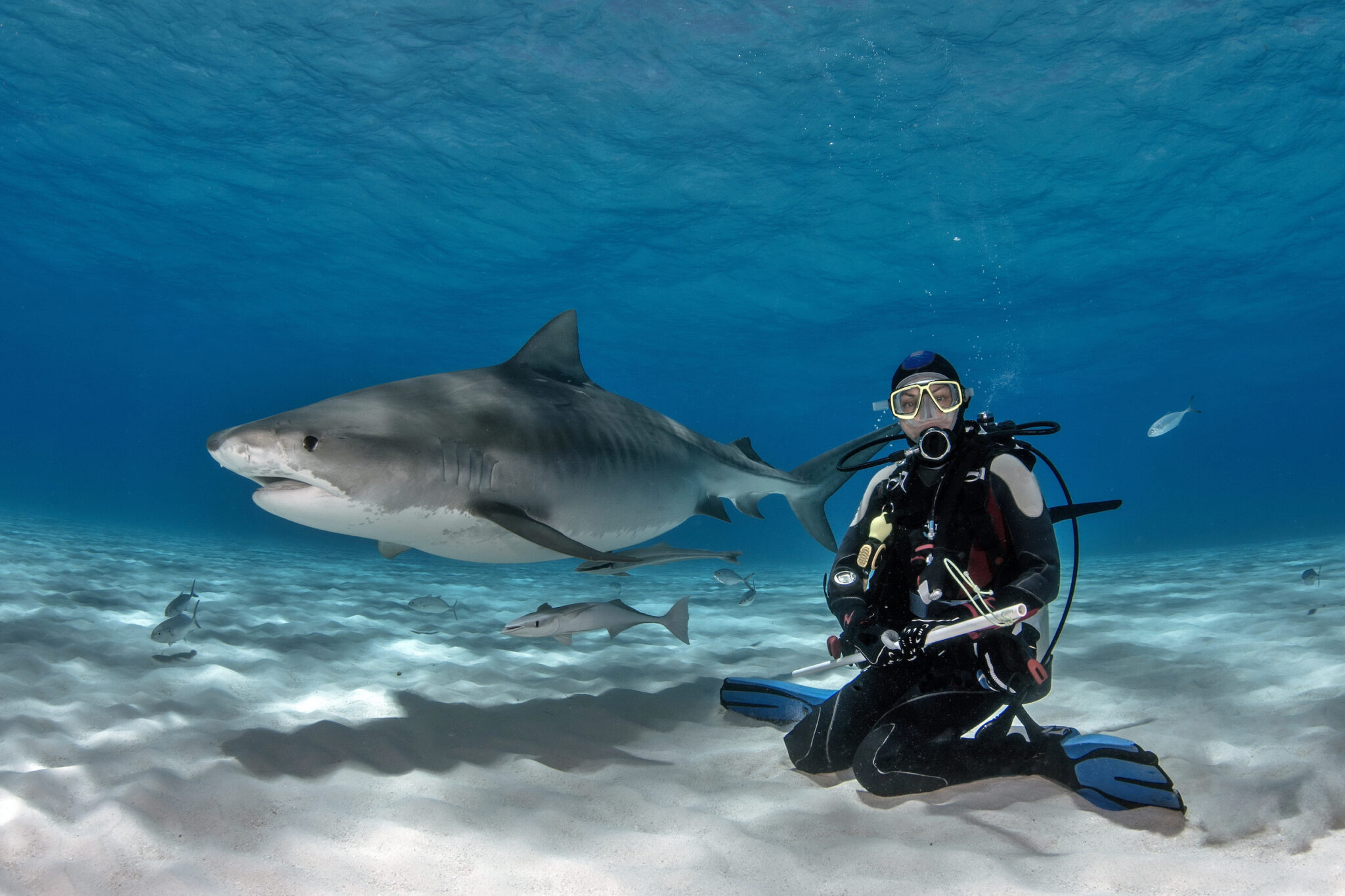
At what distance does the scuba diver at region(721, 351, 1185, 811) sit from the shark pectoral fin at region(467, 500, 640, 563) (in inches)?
42.7

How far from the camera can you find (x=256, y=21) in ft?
43.4

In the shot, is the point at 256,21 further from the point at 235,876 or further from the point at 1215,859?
the point at 1215,859

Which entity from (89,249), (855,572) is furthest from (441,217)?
(855,572)

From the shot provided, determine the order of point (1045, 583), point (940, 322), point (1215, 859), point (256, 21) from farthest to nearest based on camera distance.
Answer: point (940, 322)
point (256, 21)
point (1045, 583)
point (1215, 859)

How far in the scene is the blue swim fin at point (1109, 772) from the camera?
8.25 ft

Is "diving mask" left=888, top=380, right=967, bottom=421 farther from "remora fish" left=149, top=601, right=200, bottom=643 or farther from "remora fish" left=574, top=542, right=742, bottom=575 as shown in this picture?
"remora fish" left=149, top=601, right=200, bottom=643

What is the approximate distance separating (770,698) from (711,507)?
6.21ft

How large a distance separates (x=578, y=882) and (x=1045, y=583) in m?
2.04

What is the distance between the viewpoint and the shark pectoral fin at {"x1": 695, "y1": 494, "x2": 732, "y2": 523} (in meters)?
5.46

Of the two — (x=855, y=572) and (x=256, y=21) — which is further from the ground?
(x=256, y=21)

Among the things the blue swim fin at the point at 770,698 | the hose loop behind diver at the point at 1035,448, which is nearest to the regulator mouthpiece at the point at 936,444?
the hose loop behind diver at the point at 1035,448

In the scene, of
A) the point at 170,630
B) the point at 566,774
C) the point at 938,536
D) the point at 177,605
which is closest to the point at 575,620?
the point at 566,774

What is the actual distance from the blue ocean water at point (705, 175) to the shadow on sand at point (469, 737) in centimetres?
1212

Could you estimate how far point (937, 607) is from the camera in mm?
3018
